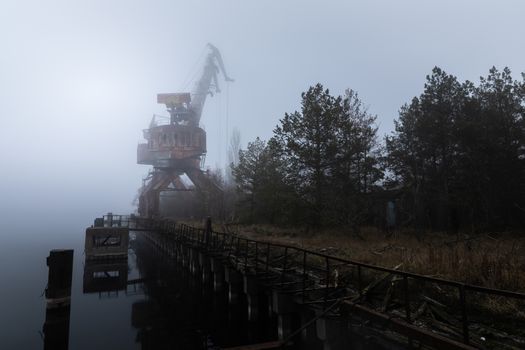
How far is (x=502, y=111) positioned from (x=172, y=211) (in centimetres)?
7434

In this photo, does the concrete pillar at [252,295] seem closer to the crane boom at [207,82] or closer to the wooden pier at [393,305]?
the wooden pier at [393,305]

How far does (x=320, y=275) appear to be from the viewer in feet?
39.2

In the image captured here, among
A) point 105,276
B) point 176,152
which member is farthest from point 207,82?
point 105,276

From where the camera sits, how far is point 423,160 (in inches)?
1100

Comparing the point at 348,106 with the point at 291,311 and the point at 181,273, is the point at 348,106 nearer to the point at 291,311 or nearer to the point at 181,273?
the point at 291,311

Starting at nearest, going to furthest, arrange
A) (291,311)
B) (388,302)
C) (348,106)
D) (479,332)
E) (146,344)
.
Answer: (479,332)
(388,302)
(291,311)
(146,344)
(348,106)

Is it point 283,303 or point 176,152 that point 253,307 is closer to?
point 283,303

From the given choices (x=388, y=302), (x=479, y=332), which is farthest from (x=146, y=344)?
(x=479, y=332)

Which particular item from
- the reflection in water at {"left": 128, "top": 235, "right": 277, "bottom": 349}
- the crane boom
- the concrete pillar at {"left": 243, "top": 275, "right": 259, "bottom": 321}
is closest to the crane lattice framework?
the crane boom

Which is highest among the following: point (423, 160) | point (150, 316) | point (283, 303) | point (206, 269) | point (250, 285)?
point (423, 160)

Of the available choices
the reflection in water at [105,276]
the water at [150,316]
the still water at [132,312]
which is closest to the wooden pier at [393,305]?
the water at [150,316]

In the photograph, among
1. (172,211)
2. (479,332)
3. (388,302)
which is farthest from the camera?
(172,211)

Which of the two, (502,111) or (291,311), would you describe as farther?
(502,111)

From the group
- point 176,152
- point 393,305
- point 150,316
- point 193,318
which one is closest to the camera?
point 393,305
